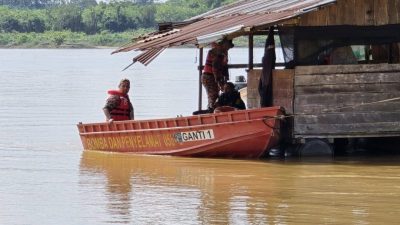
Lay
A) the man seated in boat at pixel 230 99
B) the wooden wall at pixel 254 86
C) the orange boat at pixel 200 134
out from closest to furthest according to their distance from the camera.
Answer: the orange boat at pixel 200 134 → the wooden wall at pixel 254 86 → the man seated in boat at pixel 230 99

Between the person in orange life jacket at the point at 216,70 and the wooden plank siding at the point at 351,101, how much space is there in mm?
2252

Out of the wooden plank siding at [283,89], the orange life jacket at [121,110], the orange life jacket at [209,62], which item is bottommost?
the orange life jacket at [121,110]

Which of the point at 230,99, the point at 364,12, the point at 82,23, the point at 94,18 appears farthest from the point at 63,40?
the point at 364,12

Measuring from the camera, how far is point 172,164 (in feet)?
58.5

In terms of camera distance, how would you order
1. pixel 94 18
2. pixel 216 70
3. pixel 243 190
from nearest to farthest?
pixel 243 190, pixel 216 70, pixel 94 18

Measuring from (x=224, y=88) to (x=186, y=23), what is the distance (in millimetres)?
3573

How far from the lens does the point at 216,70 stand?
770 inches

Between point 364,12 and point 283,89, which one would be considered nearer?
point 364,12

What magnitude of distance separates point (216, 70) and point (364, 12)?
3.03 meters

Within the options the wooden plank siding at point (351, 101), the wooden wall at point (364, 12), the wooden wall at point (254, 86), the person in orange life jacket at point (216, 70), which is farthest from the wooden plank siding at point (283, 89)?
the person in orange life jacket at point (216, 70)

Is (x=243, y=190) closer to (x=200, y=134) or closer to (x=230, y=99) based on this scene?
(x=200, y=134)

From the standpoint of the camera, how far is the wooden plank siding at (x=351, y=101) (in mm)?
17422

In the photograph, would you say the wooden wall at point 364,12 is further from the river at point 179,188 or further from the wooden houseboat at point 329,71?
the river at point 179,188

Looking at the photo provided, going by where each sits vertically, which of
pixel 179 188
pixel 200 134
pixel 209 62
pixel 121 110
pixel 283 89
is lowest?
pixel 179 188
